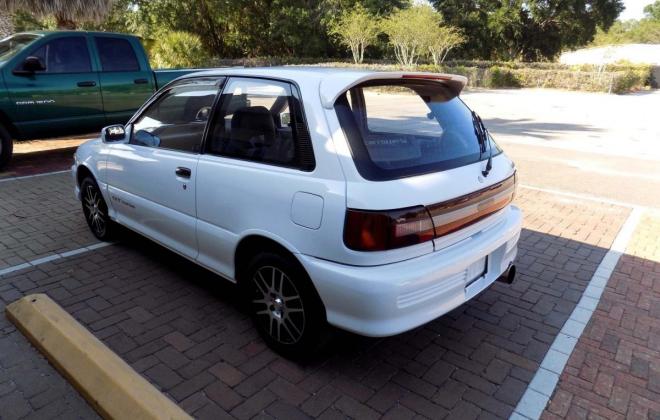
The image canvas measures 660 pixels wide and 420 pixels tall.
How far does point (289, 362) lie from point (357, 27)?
31656 millimetres

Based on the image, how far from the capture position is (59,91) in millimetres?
7559

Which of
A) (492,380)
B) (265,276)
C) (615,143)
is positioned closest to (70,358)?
(265,276)

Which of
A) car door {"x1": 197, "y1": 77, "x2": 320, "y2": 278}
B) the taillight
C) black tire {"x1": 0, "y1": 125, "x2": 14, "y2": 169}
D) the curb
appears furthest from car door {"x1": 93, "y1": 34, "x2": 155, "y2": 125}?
the taillight

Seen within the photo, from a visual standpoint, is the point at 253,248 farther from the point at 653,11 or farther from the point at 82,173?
the point at 653,11

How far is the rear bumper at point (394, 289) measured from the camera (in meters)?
2.34

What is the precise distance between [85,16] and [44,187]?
8.75m

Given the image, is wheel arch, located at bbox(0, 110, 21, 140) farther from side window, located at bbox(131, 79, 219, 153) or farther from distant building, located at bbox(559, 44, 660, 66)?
distant building, located at bbox(559, 44, 660, 66)

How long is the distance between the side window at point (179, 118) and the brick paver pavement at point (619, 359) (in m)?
2.89

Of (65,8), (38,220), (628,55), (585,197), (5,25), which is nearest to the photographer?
(38,220)

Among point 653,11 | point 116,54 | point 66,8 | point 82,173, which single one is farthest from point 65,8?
point 653,11

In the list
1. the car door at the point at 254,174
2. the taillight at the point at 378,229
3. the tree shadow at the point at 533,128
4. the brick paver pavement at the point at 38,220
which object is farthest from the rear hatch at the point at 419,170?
the tree shadow at the point at 533,128

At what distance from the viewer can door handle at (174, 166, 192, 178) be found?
3258mm

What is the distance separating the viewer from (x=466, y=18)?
43.5m

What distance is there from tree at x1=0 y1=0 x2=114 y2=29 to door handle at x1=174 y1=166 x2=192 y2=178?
36.3ft
